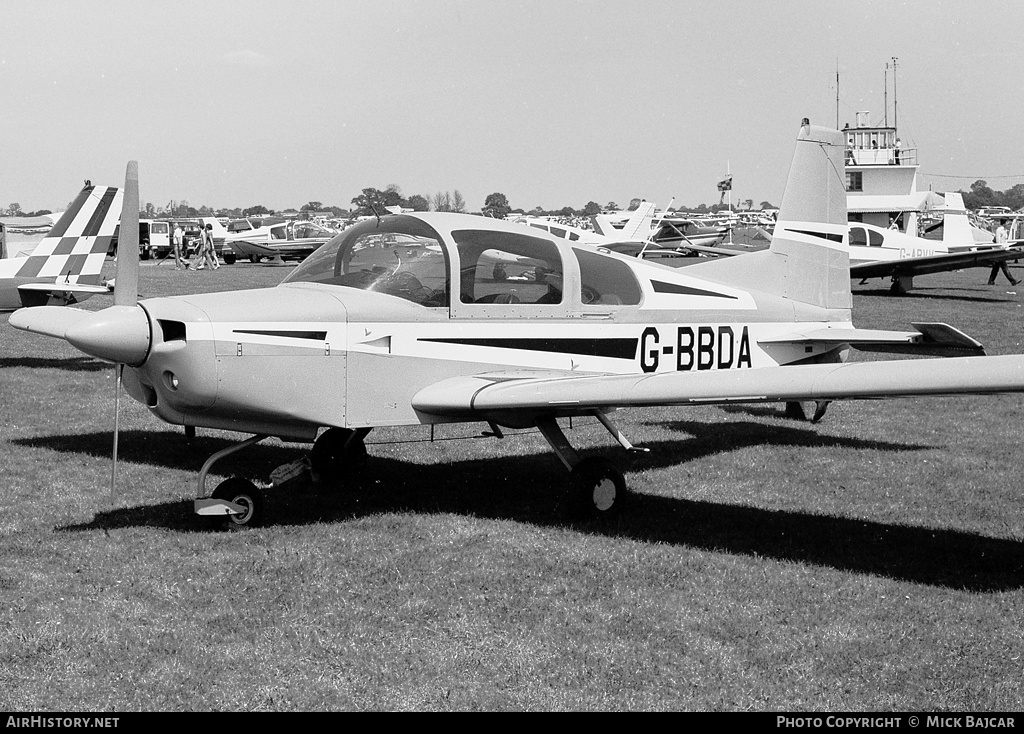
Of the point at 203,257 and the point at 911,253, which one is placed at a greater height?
the point at 203,257

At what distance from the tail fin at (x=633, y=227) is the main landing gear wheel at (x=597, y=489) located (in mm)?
33733

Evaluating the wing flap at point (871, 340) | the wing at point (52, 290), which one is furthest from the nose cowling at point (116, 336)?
the wing at point (52, 290)

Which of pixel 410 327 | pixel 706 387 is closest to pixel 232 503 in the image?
pixel 410 327

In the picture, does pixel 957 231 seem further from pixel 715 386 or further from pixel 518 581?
pixel 518 581

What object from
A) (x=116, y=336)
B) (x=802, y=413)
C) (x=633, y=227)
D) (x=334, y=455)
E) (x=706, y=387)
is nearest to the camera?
(x=116, y=336)

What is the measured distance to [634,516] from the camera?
22.3ft

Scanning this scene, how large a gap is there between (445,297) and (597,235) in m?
31.9

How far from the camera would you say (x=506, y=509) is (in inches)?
275

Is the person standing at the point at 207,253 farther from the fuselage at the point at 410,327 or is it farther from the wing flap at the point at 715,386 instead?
the wing flap at the point at 715,386

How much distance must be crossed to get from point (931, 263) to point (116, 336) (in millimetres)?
25261

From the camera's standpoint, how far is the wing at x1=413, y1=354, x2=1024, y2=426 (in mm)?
4988

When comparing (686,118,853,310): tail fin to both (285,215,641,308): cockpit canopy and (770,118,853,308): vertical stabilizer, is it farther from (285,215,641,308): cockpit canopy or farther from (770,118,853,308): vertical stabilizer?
(285,215,641,308): cockpit canopy
